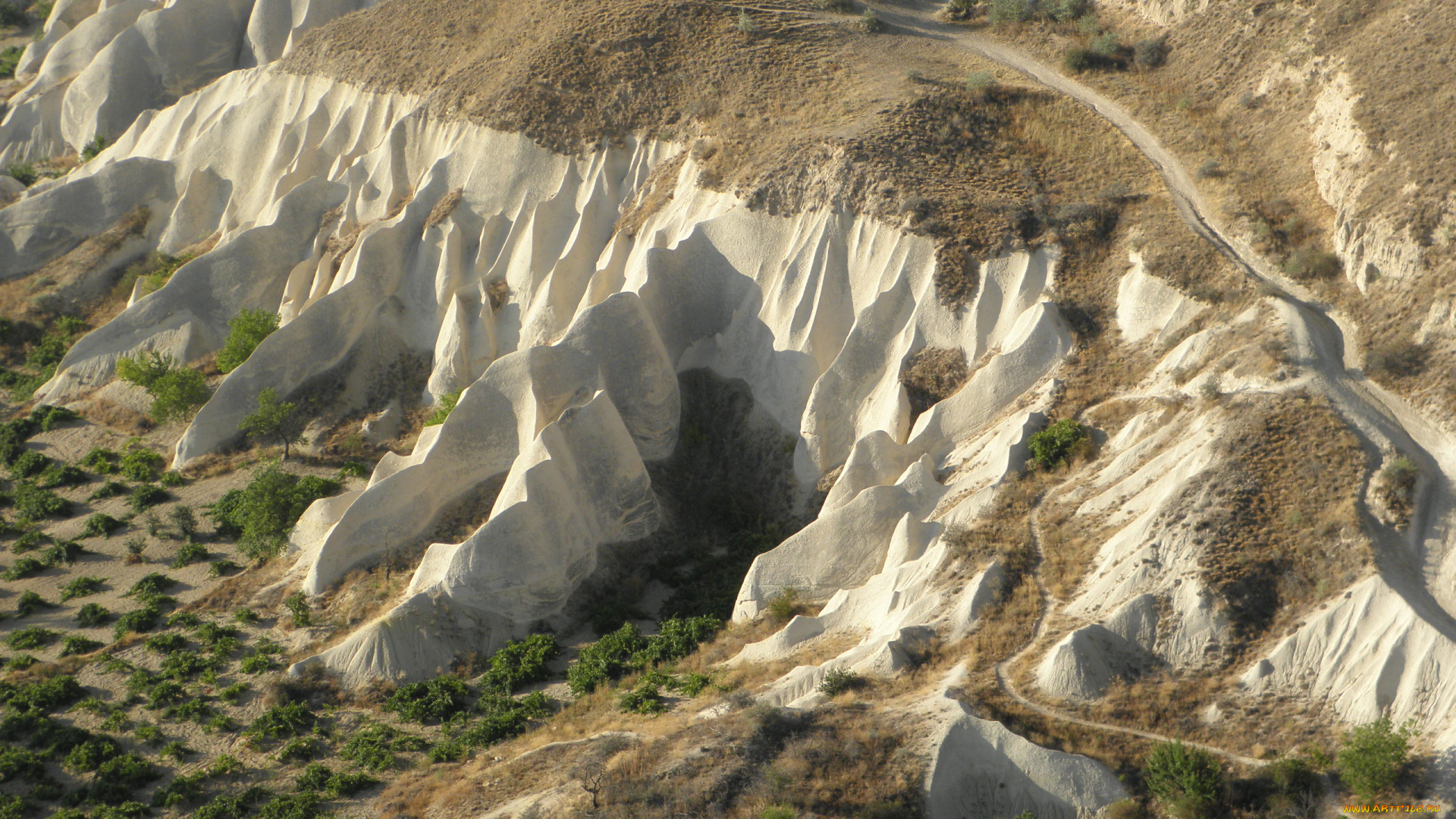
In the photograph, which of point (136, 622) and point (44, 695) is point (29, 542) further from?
point (44, 695)

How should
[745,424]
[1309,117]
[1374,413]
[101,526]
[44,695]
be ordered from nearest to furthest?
[1374,413] → [44,695] → [1309,117] → [745,424] → [101,526]

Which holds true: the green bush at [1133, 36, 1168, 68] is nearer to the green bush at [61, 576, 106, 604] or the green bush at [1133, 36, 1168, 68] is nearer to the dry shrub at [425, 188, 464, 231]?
the dry shrub at [425, 188, 464, 231]

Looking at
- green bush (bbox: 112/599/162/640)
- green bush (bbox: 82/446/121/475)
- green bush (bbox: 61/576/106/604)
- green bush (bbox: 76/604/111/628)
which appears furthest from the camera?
green bush (bbox: 82/446/121/475)

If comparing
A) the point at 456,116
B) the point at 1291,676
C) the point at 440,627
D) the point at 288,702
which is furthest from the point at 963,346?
the point at 456,116

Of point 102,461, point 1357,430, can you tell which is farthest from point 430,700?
point 1357,430

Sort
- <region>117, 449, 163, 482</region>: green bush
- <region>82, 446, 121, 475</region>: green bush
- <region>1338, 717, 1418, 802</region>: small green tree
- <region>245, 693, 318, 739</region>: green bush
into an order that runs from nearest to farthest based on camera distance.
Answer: <region>1338, 717, 1418, 802</region>: small green tree, <region>245, 693, 318, 739</region>: green bush, <region>117, 449, 163, 482</region>: green bush, <region>82, 446, 121, 475</region>: green bush

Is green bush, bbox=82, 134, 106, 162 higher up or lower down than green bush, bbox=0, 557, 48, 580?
higher up

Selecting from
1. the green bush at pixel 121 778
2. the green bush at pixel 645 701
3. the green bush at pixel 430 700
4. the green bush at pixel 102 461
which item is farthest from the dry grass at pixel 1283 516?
the green bush at pixel 102 461

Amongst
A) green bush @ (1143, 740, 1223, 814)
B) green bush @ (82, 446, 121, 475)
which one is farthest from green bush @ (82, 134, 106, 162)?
green bush @ (1143, 740, 1223, 814)
